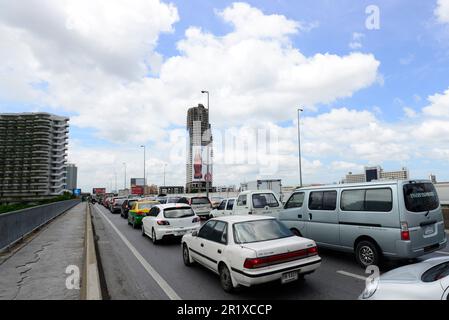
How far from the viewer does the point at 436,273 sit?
3.50m

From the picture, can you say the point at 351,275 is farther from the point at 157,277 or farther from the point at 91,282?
the point at 91,282

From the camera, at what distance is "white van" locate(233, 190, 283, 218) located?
12750mm

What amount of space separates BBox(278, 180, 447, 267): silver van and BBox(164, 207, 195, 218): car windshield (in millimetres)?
5095

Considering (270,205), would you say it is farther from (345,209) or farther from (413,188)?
(413,188)

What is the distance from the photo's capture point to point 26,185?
415 ft

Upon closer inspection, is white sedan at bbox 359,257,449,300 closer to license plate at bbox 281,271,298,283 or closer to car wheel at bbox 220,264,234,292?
license plate at bbox 281,271,298,283

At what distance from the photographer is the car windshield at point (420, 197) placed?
6469 millimetres

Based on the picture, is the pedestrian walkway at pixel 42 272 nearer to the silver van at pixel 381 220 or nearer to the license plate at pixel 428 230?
the silver van at pixel 381 220

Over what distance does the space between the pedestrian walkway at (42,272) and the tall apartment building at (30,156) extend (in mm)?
133463

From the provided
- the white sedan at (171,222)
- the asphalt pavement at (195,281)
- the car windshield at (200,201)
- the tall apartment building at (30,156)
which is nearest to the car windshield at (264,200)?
the white sedan at (171,222)
